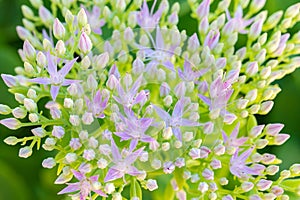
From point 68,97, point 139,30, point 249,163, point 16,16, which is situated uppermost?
point 16,16

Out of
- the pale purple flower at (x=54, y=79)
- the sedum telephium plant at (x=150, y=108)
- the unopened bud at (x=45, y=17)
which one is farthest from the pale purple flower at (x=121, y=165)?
the unopened bud at (x=45, y=17)

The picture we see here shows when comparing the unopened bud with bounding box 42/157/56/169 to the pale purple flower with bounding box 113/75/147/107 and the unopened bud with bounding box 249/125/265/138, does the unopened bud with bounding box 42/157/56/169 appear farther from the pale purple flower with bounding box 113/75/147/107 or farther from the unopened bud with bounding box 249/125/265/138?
the unopened bud with bounding box 249/125/265/138

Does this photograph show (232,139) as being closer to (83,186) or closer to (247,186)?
(247,186)

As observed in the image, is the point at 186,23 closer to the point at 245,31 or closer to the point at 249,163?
the point at 245,31

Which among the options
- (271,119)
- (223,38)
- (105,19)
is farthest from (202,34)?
(271,119)

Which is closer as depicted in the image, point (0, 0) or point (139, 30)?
point (139, 30)

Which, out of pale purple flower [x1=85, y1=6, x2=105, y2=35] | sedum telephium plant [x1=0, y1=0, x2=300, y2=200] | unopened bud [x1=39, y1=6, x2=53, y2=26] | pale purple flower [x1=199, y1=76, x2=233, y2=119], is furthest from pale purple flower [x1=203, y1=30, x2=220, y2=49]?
unopened bud [x1=39, y1=6, x2=53, y2=26]

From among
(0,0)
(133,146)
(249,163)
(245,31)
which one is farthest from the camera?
(0,0)

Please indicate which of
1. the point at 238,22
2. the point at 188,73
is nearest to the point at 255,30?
the point at 238,22
